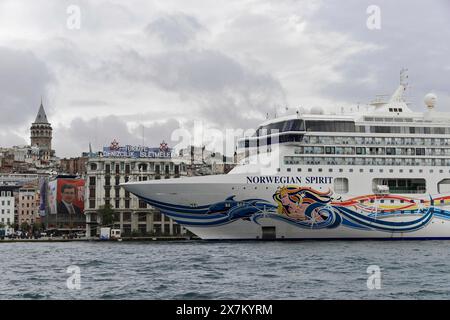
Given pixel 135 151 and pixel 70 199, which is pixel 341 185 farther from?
pixel 70 199

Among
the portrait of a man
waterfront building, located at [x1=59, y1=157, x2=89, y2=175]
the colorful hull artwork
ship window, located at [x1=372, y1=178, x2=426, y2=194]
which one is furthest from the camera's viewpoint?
waterfront building, located at [x1=59, y1=157, x2=89, y2=175]

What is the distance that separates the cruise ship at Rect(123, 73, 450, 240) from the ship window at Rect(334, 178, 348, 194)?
0.19ft

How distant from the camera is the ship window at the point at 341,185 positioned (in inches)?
1767

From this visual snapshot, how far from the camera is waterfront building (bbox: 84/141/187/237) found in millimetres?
73250

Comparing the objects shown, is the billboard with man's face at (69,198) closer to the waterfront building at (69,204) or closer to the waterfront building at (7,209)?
the waterfront building at (69,204)

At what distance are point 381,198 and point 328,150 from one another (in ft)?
13.7

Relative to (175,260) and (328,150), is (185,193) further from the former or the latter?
(175,260)

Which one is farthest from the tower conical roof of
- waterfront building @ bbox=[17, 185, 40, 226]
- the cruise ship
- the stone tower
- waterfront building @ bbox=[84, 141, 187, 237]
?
the cruise ship

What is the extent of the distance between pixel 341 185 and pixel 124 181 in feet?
110

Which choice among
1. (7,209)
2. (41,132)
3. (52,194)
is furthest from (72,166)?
(41,132)

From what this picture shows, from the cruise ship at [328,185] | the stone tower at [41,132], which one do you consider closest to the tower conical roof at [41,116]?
the stone tower at [41,132]

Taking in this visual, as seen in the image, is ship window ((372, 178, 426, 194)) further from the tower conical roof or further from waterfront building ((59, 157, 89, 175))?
the tower conical roof

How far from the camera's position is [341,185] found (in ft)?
148
